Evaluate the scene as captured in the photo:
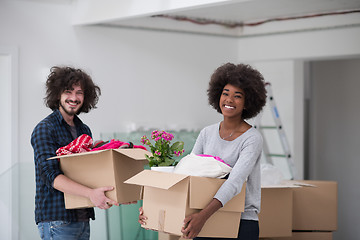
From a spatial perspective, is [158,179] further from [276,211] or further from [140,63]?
[140,63]

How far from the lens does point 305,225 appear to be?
3.49m

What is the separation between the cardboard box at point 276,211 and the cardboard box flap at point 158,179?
133 cm

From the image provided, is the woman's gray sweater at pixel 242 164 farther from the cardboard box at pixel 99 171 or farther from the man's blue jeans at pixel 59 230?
the man's blue jeans at pixel 59 230

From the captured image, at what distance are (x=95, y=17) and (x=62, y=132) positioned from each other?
7.04 feet

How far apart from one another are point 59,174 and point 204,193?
2.13ft

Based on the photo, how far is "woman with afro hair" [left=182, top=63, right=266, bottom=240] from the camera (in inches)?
77.1

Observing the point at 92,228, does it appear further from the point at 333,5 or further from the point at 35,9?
the point at 333,5

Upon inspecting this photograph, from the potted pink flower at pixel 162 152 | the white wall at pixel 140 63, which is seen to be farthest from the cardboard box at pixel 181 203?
the white wall at pixel 140 63

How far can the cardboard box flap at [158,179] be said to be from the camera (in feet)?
6.34

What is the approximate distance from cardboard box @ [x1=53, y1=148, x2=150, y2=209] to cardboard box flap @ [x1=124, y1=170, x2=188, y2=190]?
0.14m

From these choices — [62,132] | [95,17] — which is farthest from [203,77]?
[62,132]

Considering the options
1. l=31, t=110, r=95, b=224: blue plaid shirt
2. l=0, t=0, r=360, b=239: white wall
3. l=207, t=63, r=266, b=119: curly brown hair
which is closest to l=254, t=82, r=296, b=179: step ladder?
l=0, t=0, r=360, b=239: white wall

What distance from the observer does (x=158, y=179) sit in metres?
1.99

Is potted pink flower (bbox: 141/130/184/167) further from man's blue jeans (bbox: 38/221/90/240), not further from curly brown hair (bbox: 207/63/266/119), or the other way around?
man's blue jeans (bbox: 38/221/90/240)
